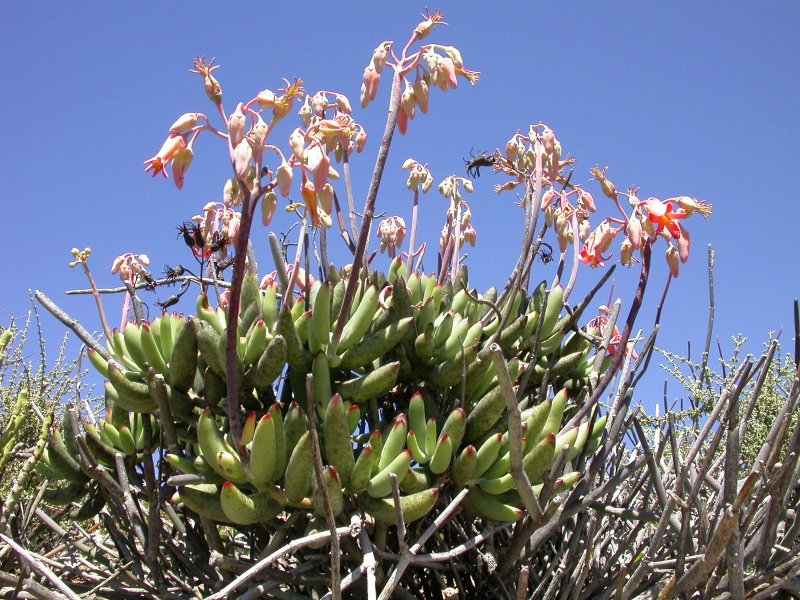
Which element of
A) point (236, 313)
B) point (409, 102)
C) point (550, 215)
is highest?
point (409, 102)

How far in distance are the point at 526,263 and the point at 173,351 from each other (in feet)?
4.39

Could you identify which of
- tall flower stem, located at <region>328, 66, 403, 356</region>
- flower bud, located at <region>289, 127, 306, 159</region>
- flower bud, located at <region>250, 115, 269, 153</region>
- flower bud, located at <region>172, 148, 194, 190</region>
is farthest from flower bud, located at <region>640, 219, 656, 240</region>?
flower bud, located at <region>172, 148, 194, 190</region>

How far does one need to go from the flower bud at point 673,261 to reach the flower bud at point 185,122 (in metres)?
1.66

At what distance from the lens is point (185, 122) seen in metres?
2.38

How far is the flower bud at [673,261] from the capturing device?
9.59ft

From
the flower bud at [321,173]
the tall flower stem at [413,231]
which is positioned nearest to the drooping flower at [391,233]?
the tall flower stem at [413,231]

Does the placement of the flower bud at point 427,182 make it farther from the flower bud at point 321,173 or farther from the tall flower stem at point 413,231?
the flower bud at point 321,173

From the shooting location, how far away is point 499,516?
2461 mm

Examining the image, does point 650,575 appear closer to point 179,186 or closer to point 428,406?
point 428,406

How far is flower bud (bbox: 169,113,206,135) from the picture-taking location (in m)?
2.38

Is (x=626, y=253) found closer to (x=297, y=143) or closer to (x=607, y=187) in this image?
(x=607, y=187)

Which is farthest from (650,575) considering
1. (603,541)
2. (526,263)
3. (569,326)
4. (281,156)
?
(281,156)

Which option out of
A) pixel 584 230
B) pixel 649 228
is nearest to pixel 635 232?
pixel 649 228

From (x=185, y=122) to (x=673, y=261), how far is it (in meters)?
1.73
